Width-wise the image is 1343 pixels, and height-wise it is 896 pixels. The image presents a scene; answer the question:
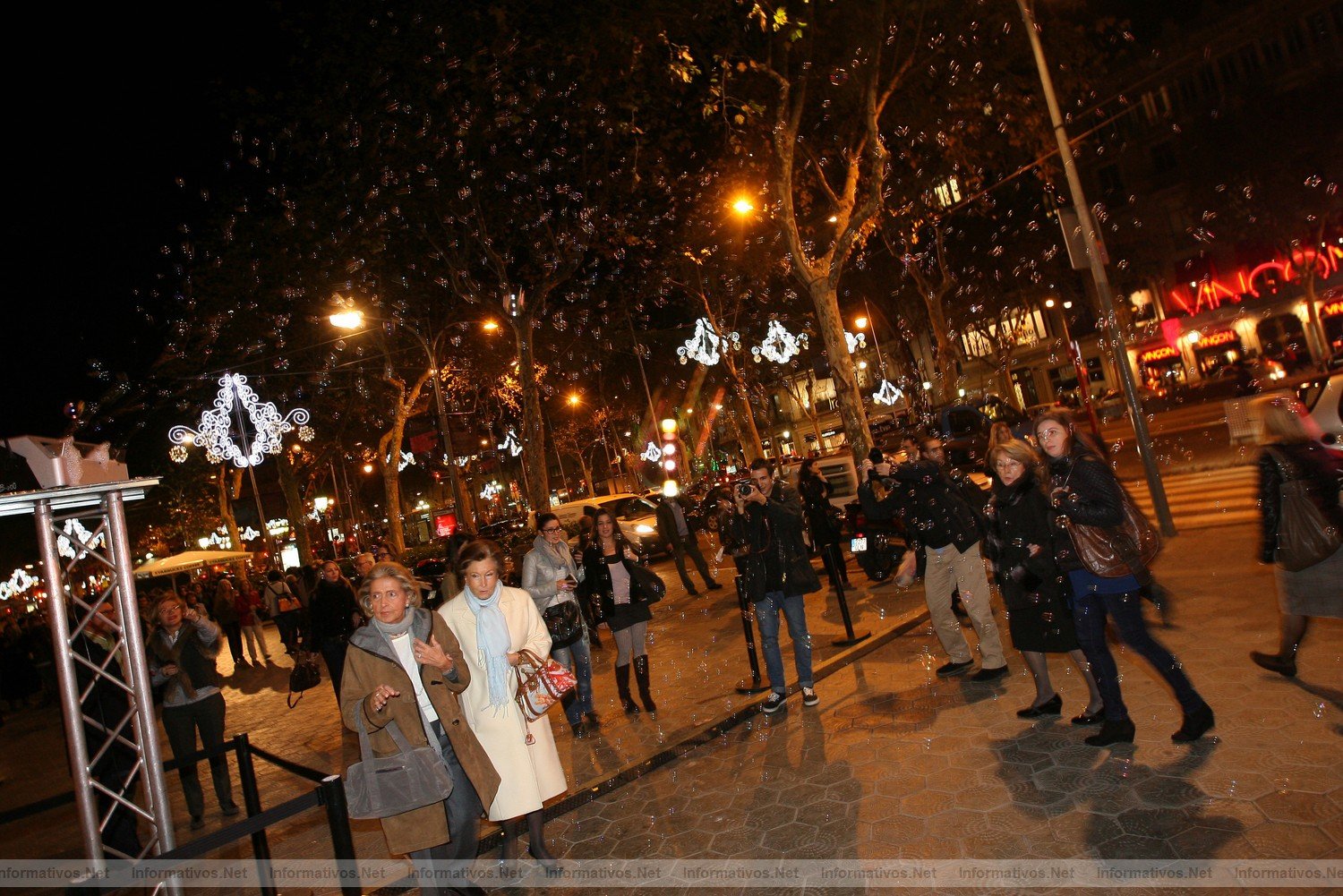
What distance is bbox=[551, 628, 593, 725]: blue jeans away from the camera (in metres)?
6.59

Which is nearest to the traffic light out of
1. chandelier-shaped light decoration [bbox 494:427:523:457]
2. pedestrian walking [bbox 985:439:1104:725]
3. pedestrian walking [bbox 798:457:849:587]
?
pedestrian walking [bbox 798:457:849:587]

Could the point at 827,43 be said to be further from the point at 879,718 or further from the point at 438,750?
the point at 438,750

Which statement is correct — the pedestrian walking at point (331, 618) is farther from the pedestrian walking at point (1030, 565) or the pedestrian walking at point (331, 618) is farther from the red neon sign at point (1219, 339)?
the red neon sign at point (1219, 339)

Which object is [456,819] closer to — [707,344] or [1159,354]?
[707,344]

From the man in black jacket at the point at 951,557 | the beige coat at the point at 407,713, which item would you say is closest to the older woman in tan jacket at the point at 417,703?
the beige coat at the point at 407,713

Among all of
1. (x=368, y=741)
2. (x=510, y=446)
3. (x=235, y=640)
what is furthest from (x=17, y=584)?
(x=368, y=741)

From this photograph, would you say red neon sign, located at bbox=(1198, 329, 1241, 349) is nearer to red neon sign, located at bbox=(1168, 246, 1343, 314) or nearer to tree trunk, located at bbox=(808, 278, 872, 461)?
red neon sign, located at bbox=(1168, 246, 1343, 314)

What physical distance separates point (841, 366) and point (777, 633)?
7940 mm

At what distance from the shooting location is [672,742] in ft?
19.3

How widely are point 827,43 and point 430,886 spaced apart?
12654mm

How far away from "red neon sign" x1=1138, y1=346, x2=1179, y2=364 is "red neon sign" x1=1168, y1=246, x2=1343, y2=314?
6.44 ft

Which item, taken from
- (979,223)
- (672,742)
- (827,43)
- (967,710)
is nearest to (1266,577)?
(967,710)

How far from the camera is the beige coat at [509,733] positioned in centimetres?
401

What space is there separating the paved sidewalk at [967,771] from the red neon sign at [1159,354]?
37.3 m
